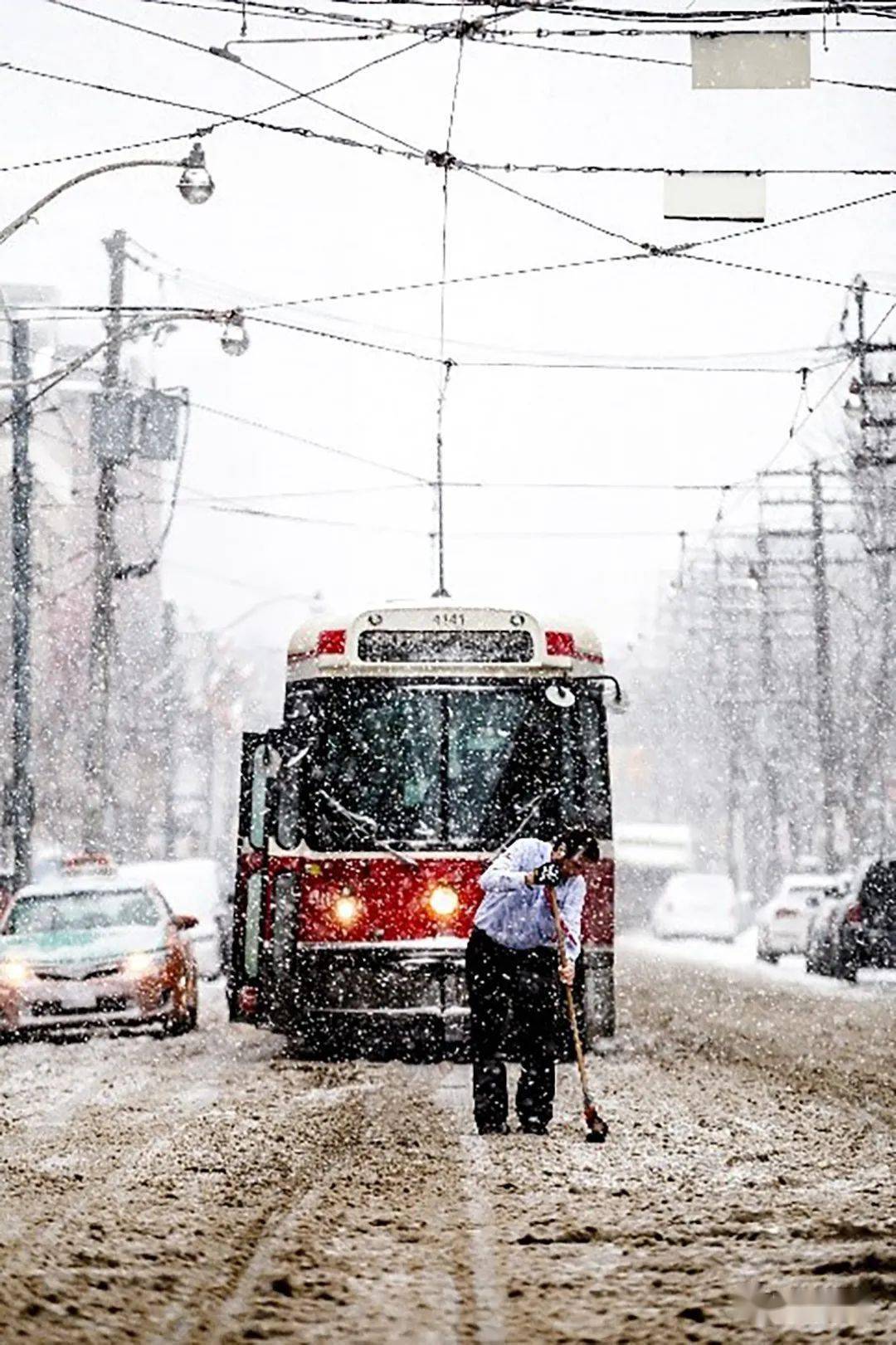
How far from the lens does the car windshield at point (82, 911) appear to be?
21.7m

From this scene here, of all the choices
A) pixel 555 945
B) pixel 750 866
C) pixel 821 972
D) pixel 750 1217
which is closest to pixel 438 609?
pixel 555 945

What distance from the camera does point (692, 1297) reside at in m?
7.20

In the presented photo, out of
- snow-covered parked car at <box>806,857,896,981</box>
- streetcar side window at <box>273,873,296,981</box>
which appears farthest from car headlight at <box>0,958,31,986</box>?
snow-covered parked car at <box>806,857,896,981</box>

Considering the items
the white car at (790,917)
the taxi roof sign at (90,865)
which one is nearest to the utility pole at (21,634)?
the taxi roof sign at (90,865)

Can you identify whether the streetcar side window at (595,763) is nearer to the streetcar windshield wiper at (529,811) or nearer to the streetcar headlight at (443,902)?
the streetcar windshield wiper at (529,811)

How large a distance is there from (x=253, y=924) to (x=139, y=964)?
321 cm

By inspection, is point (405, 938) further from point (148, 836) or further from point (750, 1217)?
point (148, 836)

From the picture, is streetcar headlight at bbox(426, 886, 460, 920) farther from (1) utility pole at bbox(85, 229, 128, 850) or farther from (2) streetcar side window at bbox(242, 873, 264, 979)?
(1) utility pole at bbox(85, 229, 128, 850)

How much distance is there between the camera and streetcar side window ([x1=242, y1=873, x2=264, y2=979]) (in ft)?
57.3

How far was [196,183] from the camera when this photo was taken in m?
20.2

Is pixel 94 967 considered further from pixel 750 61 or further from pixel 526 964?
pixel 750 61

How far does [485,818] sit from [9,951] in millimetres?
5830

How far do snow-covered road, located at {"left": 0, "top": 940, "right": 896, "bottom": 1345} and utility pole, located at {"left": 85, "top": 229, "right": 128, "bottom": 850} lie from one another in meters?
17.4

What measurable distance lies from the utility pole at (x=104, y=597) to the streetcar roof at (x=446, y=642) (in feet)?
53.4
